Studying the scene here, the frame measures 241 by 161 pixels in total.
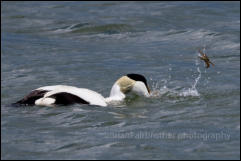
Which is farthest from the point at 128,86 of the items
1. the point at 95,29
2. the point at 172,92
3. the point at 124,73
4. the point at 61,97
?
the point at 95,29

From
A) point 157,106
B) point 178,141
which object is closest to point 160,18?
point 157,106

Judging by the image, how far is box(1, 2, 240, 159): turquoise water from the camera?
8.23 metres

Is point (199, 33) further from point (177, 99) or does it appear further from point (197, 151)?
point (197, 151)

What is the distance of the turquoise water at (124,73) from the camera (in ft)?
27.0

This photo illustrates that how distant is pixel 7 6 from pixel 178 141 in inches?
517

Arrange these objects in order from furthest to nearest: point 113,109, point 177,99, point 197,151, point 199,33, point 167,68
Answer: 1. point 199,33
2. point 167,68
3. point 177,99
4. point 113,109
5. point 197,151

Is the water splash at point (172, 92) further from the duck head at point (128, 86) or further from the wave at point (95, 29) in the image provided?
the wave at point (95, 29)

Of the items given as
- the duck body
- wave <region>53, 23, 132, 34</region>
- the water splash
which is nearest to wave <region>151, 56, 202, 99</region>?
the water splash

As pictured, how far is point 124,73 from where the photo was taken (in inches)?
505

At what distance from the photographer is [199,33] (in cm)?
1612

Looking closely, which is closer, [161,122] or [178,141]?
[178,141]

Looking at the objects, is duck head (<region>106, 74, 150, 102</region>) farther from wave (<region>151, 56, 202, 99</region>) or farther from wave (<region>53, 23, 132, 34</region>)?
wave (<region>53, 23, 132, 34</region>)

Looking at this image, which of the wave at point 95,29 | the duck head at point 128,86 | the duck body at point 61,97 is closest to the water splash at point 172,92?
the duck head at point 128,86

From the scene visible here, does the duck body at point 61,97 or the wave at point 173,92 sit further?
the wave at point 173,92
